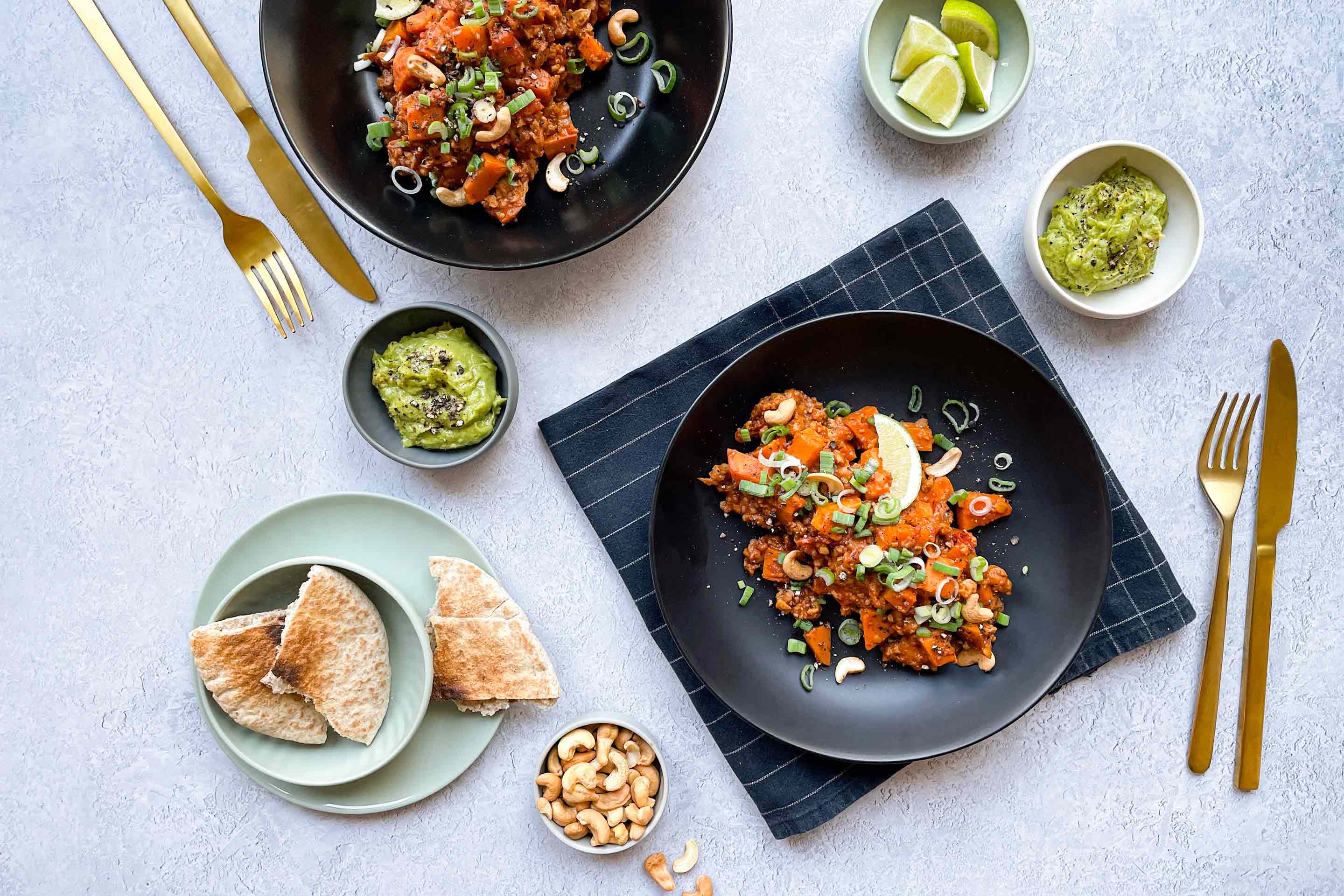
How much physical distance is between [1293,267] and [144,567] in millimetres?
3796

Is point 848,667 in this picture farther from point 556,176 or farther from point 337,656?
point 556,176

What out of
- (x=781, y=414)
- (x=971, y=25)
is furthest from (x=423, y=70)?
(x=971, y=25)

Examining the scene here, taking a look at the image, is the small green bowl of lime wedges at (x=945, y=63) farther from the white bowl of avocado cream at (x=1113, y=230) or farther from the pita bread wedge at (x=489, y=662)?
the pita bread wedge at (x=489, y=662)

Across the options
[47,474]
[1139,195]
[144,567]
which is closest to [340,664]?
[144,567]

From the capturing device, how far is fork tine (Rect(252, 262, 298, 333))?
8.93 ft

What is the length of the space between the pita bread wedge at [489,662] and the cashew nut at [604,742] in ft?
0.60

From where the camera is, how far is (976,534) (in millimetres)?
2711

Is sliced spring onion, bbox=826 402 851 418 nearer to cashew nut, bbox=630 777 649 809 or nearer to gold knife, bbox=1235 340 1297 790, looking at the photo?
cashew nut, bbox=630 777 649 809

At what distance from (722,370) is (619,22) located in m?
1.06

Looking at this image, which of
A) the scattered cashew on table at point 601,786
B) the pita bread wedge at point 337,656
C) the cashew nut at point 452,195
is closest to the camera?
the pita bread wedge at point 337,656

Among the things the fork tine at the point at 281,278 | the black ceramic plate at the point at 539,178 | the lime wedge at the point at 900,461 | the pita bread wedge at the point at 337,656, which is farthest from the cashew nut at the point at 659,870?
the fork tine at the point at 281,278

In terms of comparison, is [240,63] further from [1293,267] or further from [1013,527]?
[1293,267]

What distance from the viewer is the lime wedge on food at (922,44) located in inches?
104

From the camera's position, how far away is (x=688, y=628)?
2646 millimetres
